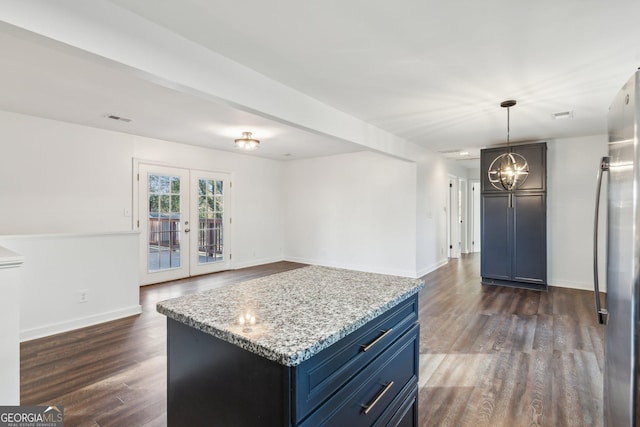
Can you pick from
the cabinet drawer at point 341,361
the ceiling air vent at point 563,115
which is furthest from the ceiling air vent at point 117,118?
the ceiling air vent at point 563,115

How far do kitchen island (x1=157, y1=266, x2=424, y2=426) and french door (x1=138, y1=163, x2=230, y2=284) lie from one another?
14.7ft

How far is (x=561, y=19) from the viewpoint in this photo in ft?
6.44

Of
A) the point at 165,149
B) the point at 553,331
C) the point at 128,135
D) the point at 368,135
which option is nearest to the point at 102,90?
the point at 128,135

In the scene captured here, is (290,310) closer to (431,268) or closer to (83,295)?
(83,295)

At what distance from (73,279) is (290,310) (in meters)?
3.32

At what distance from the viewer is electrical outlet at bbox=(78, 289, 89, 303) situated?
3.47 m

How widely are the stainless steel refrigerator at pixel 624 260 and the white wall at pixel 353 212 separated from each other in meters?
4.34

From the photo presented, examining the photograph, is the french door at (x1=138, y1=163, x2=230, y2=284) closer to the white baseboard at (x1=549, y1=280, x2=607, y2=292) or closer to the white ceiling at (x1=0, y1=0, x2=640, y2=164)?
the white ceiling at (x1=0, y1=0, x2=640, y2=164)

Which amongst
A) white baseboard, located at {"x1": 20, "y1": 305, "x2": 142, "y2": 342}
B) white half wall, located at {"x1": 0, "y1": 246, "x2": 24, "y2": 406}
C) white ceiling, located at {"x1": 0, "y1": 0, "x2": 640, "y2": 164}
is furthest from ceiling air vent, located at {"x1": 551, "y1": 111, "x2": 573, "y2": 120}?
white baseboard, located at {"x1": 20, "y1": 305, "x2": 142, "y2": 342}

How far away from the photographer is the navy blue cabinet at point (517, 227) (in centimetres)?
492

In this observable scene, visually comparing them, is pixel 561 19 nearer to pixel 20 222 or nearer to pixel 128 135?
pixel 128 135

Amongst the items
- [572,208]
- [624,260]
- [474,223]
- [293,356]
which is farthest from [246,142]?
[474,223]

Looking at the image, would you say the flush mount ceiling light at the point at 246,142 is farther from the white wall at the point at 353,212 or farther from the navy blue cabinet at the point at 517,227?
the navy blue cabinet at the point at 517,227

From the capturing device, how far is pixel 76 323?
3432mm
